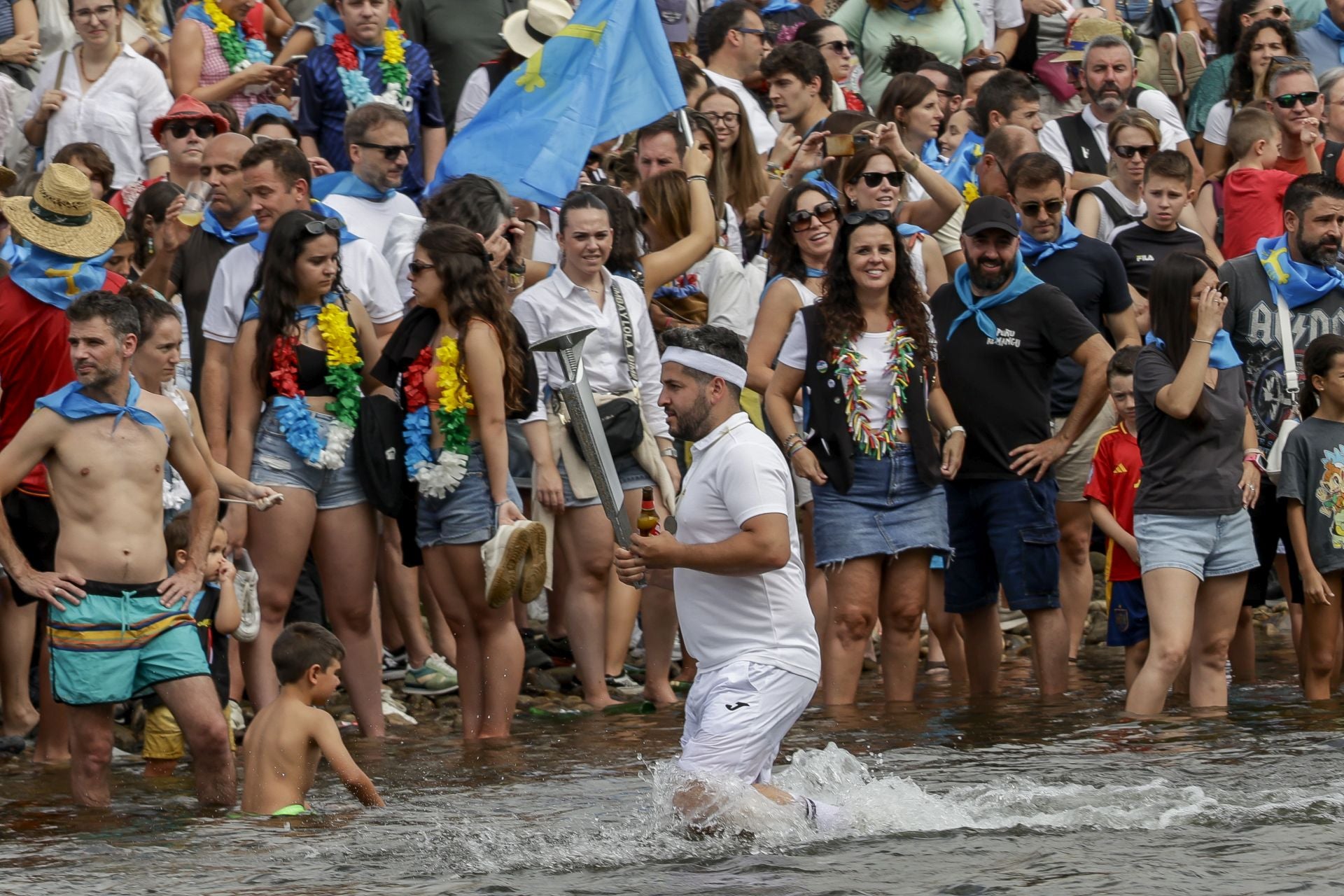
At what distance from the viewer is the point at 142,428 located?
8289mm

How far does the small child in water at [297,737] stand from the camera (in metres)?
7.61

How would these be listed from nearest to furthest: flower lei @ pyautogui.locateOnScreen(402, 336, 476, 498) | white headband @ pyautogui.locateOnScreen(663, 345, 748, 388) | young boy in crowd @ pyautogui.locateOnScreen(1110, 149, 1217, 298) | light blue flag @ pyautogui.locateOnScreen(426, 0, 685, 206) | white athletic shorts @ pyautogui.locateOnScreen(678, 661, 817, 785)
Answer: white athletic shorts @ pyautogui.locateOnScreen(678, 661, 817, 785)
white headband @ pyautogui.locateOnScreen(663, 345, 748, 388)
flower lei @ pyautogui.locateOnScreen(402, 336, 476, 498)
light blue flag @ pyautogui.locateOnScreen(426, 0, 685, 206)
young boy in crowd @ pyautogui.locateOnScreen(1110, 149, 1217, 298)

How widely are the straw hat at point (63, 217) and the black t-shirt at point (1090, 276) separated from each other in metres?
4.75

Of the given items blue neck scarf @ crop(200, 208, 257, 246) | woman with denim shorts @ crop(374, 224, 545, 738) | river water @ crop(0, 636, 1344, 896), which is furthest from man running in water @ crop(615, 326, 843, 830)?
blue neck scarf @ crop(200, 208, 257, 246)

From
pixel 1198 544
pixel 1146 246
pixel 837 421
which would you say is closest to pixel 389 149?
pixel 837 421

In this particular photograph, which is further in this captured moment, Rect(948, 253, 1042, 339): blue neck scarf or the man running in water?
Rect(948, 253, 1042, 339): blue neck scarf

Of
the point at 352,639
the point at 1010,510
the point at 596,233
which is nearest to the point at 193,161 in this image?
the point at 596,233

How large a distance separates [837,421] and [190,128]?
14.0ft

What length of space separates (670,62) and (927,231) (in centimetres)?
177

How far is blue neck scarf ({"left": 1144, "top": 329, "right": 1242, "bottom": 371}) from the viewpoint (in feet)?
30.7

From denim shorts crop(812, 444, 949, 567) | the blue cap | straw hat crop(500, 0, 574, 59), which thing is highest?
straw hat crop(500, 0, 574, 59)

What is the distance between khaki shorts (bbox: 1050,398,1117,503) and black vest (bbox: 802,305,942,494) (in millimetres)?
1753

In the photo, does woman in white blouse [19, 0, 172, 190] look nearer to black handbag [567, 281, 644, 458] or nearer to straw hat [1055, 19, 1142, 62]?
black handbag [567, 281, 644, 458]

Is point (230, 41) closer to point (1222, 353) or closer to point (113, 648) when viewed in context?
point (113, 648)
